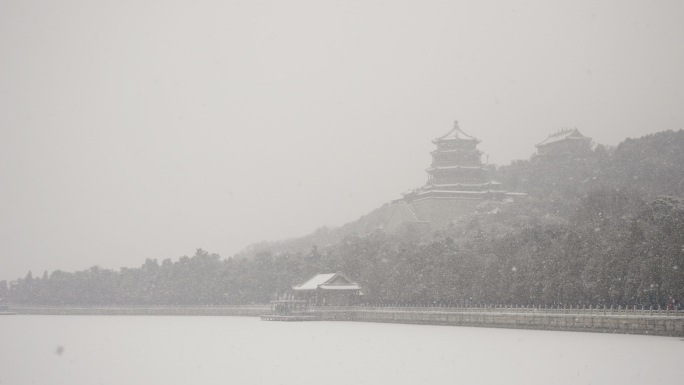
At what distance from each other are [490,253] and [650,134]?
38.6 metres

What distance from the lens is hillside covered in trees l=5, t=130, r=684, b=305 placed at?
3484 cm

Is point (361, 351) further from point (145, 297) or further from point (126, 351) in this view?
point (145, 297)

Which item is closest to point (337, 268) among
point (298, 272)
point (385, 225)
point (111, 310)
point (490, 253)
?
point (298, 272)

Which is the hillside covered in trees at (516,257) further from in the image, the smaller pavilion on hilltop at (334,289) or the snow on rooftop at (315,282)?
the snow on rooftop at (315,282)

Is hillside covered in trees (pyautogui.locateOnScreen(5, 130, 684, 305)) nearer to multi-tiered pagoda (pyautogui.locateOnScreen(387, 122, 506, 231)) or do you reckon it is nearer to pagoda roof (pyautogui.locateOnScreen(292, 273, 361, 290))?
pagoda roof (pyautogui.locateOnScreen(292, 273, 361, 290))

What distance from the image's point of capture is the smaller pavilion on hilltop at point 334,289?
54.0m

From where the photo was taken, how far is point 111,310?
7844cm

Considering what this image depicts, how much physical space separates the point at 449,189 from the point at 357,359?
54.3 meters

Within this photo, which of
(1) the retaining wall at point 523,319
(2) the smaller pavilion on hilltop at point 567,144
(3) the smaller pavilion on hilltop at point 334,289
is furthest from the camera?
(2) the smaller pavilion on hilltop at point 567,144

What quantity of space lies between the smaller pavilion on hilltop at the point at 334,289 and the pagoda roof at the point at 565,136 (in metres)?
41.1

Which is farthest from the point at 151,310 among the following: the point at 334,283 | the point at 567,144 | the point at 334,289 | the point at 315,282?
the point at 567,144

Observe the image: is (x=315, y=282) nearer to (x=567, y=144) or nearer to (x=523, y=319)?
(x=523, y=319)

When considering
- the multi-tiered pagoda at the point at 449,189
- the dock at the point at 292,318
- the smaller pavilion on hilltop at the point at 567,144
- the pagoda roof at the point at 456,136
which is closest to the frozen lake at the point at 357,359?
the dock at the point at 292,318

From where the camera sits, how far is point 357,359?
2458 cm
